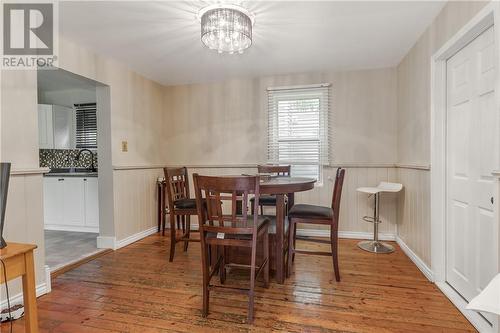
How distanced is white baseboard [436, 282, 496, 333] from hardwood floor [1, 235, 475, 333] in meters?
0.04

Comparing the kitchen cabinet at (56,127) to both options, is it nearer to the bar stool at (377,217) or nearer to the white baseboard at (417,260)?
the bar stool at (377,217)

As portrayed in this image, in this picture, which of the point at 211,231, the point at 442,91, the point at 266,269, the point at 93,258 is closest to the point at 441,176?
the point at 442,91

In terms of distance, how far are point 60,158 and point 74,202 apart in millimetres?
1373

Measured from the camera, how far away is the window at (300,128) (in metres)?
3.88

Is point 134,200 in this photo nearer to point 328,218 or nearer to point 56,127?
point 56,127

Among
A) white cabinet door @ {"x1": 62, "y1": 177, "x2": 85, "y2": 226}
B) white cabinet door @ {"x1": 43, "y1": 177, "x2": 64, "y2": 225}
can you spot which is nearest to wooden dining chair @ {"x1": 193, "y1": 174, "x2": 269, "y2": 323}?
white cabinet door @ {"x1": 62, "y1": 177, "x2": 85, "y2": 226}

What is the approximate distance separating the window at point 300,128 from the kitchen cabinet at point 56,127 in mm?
3576

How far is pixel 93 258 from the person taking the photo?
3084 millimetres

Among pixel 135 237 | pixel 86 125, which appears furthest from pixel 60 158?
pixel 135 237

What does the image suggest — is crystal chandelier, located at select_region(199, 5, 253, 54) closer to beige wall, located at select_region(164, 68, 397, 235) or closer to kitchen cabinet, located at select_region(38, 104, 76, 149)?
beige wall, located at select_region(164, 68, 397, 235)

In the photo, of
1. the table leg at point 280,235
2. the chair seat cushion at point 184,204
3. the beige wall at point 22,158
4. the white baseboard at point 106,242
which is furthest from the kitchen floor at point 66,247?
the table leg at point 280,235

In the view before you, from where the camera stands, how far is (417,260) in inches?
109

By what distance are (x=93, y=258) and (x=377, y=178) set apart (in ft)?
12.2

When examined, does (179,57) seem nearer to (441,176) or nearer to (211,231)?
(211,231)
